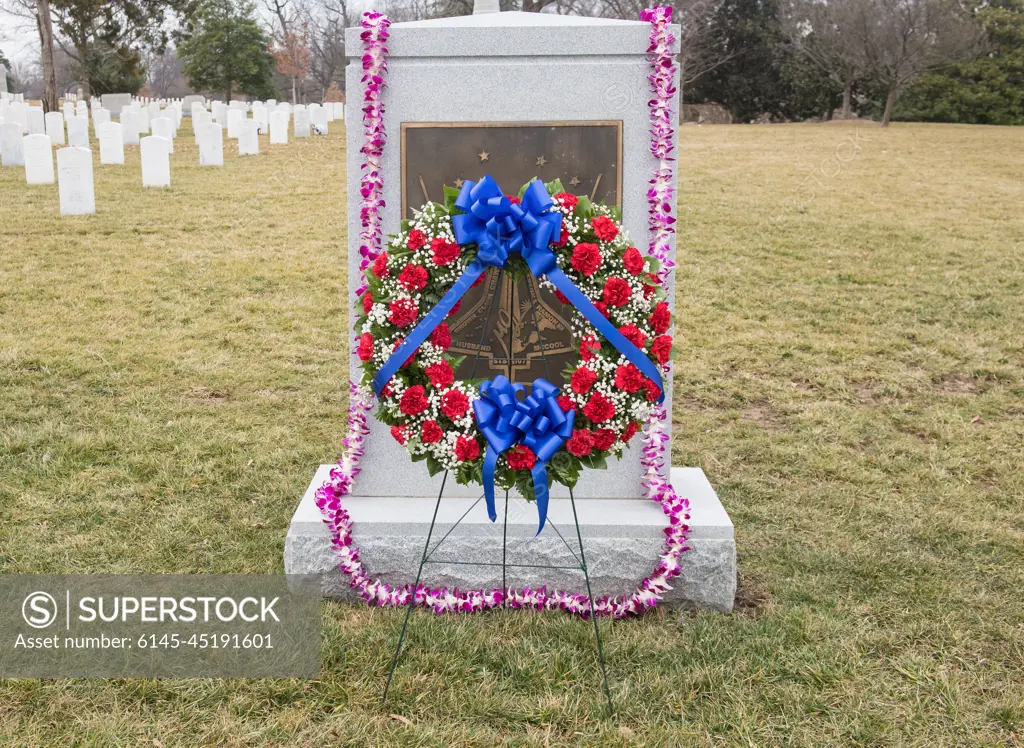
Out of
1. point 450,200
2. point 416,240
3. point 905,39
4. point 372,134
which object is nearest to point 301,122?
point 905,39

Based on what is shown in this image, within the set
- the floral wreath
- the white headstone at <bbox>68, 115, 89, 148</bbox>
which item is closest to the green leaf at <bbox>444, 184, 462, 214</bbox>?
the floral wreath

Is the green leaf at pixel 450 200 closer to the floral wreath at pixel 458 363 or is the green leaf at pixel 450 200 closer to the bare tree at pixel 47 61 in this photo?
the floral wreath at pixel 458 363

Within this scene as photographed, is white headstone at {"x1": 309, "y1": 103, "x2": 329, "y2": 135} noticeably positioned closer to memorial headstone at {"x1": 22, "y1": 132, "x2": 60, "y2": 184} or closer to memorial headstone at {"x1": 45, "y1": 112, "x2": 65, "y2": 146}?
memorial headstone at {"x1": 45, "y1": 112, "x2": 65, "y2": 146}

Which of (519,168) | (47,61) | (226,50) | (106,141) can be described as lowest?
(519,168)

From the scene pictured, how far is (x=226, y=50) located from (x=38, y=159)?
90.9ft

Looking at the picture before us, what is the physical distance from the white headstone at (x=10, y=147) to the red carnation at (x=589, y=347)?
51.1ft

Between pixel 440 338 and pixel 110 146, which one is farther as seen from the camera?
pixel 110 146

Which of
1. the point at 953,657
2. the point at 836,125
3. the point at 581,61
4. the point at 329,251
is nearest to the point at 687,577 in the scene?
the point at 953,657

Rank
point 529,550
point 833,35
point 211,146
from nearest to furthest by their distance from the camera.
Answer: point 529,550 < point 211,146 < point 833,35

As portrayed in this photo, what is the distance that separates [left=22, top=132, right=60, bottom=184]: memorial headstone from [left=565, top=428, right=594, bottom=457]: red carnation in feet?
42.5

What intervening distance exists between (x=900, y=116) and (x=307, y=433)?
2993 centimetres

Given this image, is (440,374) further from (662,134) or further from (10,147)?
(10,147)

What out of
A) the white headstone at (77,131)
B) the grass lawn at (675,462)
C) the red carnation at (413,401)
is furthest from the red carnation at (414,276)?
the white headstone at (77,131)

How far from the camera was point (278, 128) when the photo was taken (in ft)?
67.3
